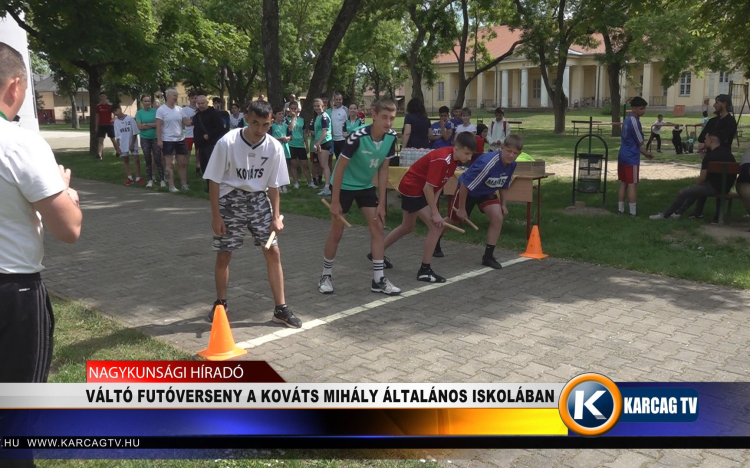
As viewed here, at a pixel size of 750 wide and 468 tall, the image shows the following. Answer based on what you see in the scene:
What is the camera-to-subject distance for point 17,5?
14766 millimetres

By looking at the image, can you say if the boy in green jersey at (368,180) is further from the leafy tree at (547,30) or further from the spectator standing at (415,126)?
the leafy tree at (547,30)

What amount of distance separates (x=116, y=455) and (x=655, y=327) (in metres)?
4.46

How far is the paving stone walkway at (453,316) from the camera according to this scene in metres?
4.84

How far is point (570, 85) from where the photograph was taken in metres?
68.3

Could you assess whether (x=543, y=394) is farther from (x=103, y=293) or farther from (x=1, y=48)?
(x=103, y=293)

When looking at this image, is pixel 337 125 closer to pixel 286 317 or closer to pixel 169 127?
pixel 169 127

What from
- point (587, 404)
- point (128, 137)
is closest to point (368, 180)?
point (587, 404)

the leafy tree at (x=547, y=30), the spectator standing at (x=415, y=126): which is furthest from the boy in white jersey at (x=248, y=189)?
the leafy tree at (x=547, y=30)

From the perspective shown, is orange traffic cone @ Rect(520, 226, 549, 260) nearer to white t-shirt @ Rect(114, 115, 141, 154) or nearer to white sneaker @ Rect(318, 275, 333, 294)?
white sneaker @ Rect(318, 275, 333, 294)

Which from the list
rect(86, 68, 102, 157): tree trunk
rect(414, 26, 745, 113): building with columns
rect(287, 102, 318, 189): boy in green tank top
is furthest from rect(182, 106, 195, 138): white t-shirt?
rect(414, 26, 745, 113): building with columns

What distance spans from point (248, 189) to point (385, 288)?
196cm

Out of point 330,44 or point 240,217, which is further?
point 330,44

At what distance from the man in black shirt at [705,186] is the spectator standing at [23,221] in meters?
9.64

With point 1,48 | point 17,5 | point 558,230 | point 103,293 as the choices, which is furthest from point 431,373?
point 17,5
